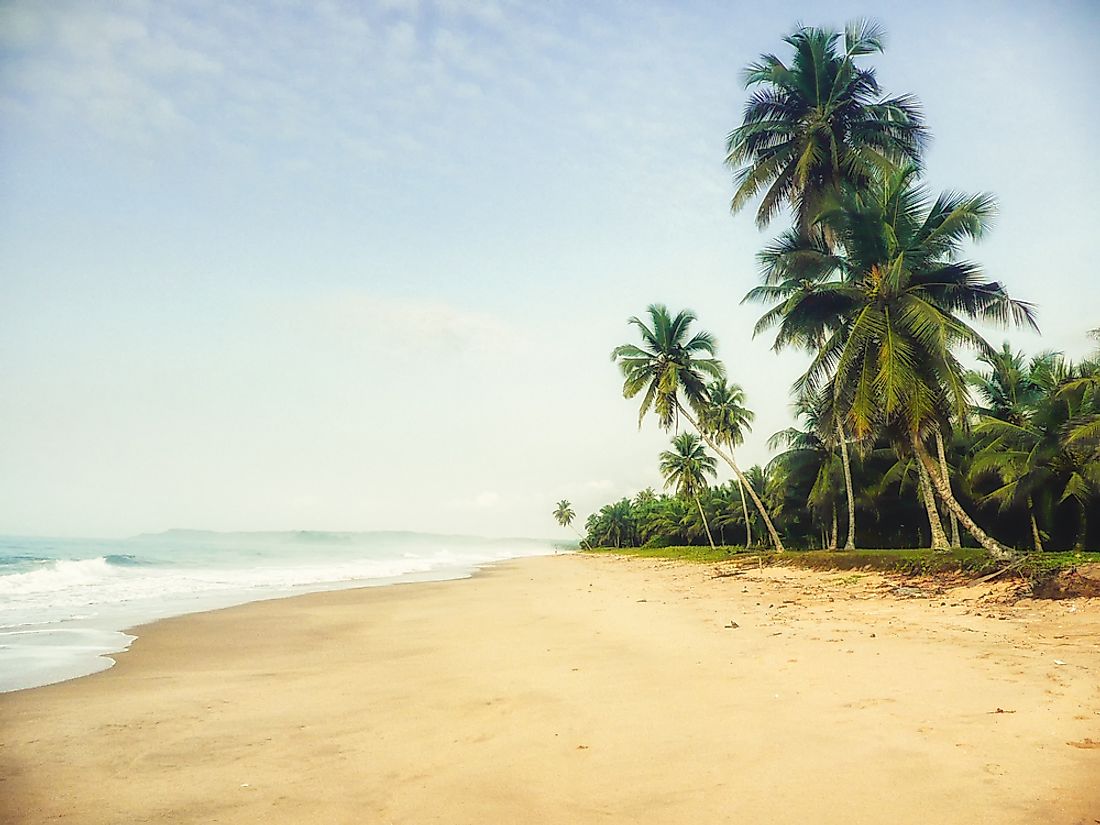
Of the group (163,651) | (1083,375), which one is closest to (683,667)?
(163,651)

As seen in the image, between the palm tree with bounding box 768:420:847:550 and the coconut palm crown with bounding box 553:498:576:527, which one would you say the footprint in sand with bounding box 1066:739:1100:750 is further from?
the coconut palm crown with bounding box 553:498:576:527

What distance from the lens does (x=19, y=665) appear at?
8.38 metres

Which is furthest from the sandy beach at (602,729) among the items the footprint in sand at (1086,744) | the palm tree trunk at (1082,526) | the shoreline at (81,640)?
the palm tree trunk at (1082,526)

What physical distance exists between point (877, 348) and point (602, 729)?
14.2 metres

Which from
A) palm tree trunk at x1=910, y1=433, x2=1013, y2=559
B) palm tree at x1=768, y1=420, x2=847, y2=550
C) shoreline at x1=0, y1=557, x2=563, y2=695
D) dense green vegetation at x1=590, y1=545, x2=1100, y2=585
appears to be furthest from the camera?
palm tree at x1=768, y1=420, x2=847, y2=550

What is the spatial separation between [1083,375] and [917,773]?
87.7 ft

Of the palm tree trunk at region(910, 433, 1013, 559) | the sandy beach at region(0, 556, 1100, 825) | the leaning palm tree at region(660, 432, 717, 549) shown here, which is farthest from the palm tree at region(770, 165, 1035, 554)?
the leaning palm tree at region(660, 432, 717, 549)

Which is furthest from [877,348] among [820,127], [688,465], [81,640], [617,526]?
[617,526]

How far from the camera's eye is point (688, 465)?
56156mm

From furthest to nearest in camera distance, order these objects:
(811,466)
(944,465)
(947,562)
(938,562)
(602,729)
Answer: (811,466)
(944,465)
(938,562)
(947,562)
(602,729)

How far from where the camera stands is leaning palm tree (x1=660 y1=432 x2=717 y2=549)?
56.2 meters

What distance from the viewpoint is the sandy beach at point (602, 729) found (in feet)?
11.6

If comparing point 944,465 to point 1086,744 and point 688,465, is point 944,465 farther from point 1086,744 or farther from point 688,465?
point 688,465

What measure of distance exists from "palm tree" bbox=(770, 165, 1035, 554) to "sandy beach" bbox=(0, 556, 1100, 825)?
6.63 m
